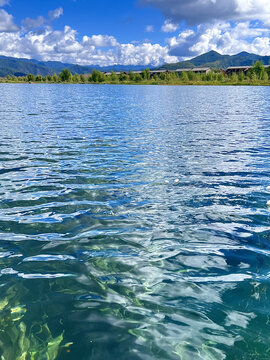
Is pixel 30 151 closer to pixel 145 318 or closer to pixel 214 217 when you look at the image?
→ pixel 214 217

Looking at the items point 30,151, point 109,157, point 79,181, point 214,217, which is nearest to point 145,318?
point 214,217

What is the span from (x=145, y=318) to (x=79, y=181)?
7980mm

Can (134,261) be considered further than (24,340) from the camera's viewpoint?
Yes

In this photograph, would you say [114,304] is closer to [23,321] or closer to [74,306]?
[74,306]

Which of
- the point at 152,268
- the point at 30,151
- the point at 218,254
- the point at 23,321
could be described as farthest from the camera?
the point at 30,151

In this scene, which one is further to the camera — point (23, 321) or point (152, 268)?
point (152, 268)

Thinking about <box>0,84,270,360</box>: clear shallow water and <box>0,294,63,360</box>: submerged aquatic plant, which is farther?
<box>0,84,270,360</box>: clear shallow water

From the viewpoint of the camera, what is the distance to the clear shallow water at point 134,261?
4.29 meters

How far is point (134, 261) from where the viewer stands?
6.38 metres

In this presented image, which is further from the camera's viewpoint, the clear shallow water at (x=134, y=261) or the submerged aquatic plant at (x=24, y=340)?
the clear shallow water at (x=134, y=261)

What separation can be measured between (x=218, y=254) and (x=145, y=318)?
2.65m

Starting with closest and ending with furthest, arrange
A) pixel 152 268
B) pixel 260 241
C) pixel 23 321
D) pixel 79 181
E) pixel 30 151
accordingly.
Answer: pixel 23 321, pixel 152 268, pixel 260 241, pixel 79 181, pixel 30 151

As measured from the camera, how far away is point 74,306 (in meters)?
4.99

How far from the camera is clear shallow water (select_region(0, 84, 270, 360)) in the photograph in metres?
4.29
